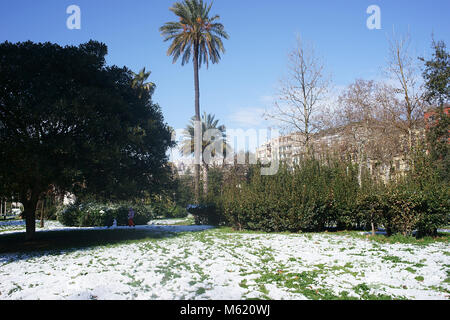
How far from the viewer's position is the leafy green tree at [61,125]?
1184 cm

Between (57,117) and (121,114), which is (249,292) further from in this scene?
(121,114)

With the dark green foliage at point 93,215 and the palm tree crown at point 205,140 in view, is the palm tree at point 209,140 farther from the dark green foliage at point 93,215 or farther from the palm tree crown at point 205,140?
the dark green foliage at point 93,215

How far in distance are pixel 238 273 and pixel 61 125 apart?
10.4 meters

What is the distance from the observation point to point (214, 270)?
7.52 metres

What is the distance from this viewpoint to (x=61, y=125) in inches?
532

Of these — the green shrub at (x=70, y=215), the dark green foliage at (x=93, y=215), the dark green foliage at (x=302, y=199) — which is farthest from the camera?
the green shrub at (x=70, y=215)

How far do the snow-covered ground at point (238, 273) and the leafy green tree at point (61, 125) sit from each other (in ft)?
10.4

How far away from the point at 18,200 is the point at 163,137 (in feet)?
24.7

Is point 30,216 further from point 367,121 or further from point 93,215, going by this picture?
point 367,121

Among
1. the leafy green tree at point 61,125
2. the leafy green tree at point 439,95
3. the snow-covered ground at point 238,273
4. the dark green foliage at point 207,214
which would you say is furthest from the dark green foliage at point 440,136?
the leafy green tree at point 61,125

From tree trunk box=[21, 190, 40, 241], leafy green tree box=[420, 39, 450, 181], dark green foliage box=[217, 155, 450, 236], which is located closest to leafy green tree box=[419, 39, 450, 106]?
leafy green tree box=[420, 39, 450, 181]

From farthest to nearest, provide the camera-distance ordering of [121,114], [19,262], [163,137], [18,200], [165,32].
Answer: [165,32] < [163,137] < [121,114] < [18,200] < [19,262]

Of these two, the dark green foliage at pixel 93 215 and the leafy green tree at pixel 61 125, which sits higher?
the leafy green tree at pixel 61 125

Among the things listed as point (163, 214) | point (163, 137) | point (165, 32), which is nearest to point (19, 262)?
point (163, 137)
